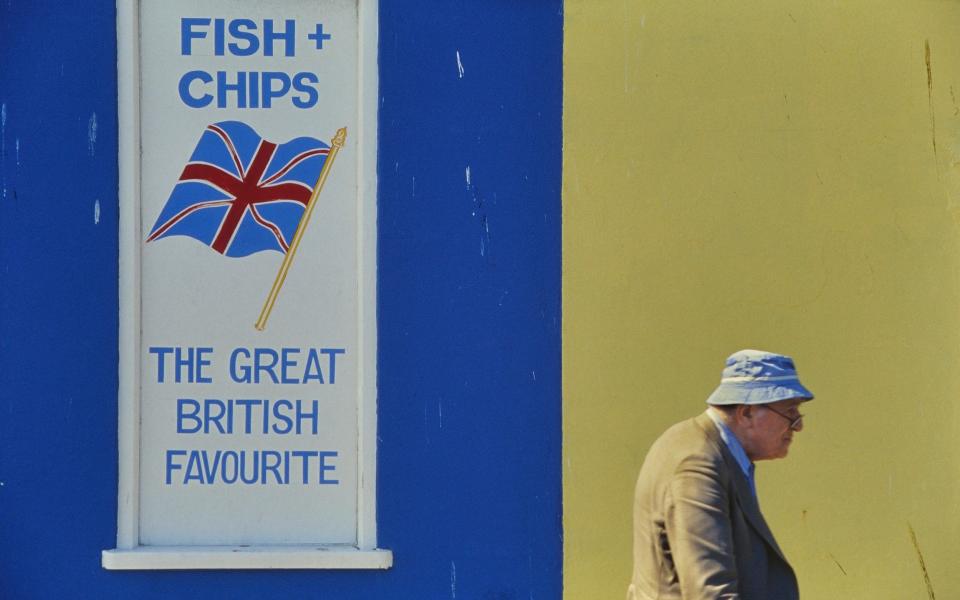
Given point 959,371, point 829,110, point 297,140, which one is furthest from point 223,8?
point 959,371

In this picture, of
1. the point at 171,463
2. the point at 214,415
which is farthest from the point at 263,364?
the point at 171,463

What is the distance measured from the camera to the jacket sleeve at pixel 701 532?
3934 millimetres

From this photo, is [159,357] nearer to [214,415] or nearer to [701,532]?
[214,415]

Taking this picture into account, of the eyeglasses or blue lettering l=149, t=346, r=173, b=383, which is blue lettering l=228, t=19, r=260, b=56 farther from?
the eyeglasses

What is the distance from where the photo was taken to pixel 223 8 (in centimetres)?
582

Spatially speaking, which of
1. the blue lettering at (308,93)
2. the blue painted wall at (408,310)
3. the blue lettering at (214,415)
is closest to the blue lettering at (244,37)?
the blue lettering at (308,93)

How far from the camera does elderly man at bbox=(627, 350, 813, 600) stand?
3969 mm

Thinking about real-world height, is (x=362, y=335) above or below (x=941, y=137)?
below

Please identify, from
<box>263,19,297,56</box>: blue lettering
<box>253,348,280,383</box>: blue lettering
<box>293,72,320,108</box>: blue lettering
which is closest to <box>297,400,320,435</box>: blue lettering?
<box>253,348,280,383</box>: blue lettering

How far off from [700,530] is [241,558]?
2.37 meters

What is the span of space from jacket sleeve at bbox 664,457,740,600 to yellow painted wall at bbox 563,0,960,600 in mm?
1739
